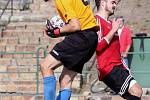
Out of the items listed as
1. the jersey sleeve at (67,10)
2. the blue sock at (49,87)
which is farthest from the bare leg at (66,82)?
the jersey sleeve at (67,10)

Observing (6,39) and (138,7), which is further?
(138,7)

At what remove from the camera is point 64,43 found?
882 cm

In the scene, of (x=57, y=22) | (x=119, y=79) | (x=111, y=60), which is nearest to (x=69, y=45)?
(x=57, y=22)

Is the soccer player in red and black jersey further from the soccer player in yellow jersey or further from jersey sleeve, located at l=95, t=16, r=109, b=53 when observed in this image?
the soccer player in yellow jersey

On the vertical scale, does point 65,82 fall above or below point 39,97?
above

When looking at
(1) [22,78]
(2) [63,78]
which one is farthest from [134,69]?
(2) [63,78]

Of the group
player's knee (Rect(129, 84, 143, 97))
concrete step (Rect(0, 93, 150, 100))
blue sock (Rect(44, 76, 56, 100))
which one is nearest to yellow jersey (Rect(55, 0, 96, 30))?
blue sock (Rect(44, 76, 56, 100))

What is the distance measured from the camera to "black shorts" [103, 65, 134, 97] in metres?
9.25

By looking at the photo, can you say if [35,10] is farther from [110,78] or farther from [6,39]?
[110,78]

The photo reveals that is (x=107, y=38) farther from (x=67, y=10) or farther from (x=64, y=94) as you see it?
(x=64, y=94)

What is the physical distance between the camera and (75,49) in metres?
8.81

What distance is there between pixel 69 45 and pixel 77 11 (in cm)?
44

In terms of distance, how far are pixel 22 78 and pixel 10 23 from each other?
4415 millimetres

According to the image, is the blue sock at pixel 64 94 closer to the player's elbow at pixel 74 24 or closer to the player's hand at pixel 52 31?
the player's hand at pixel 52 31
